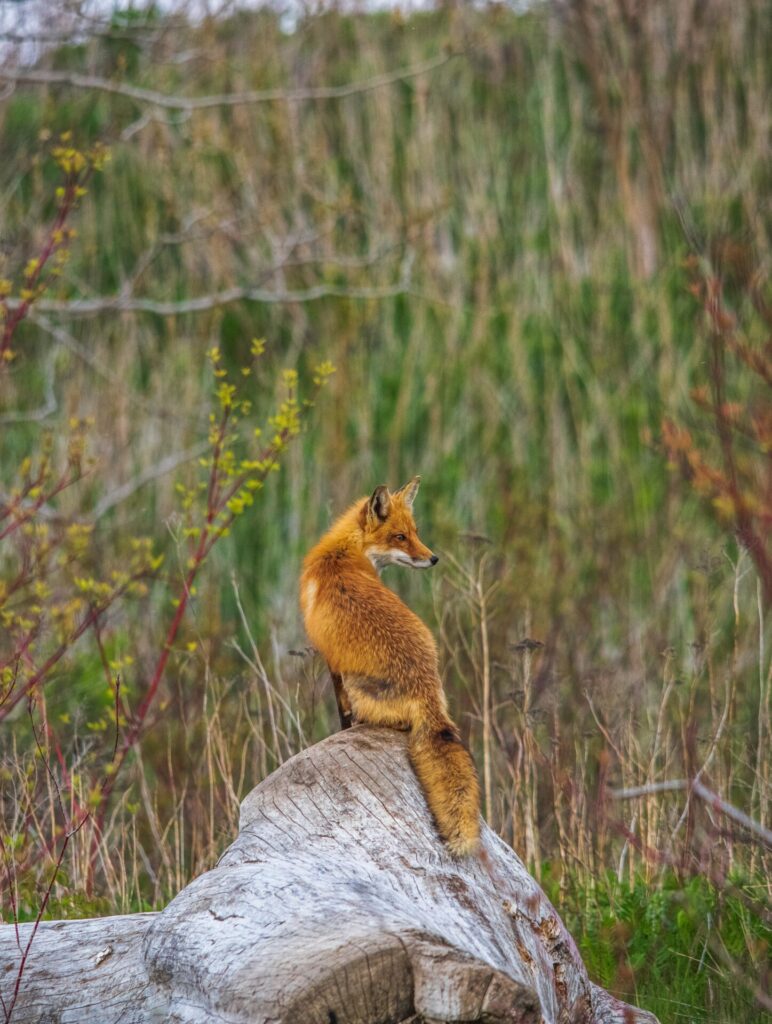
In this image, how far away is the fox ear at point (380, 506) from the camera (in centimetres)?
513

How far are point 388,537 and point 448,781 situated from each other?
1416 millimetres

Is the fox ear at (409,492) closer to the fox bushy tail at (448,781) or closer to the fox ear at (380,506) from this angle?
the fox ear at (380,506)

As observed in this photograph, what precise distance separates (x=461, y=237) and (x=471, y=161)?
2.51 feet

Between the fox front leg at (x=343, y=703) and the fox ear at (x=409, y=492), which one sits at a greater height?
the fox ear at (x=409, y=492)

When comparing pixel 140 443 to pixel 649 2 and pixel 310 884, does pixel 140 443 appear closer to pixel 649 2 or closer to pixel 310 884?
pixel 649 2

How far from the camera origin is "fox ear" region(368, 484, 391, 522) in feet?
16.8

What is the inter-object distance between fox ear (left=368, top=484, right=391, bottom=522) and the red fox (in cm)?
1

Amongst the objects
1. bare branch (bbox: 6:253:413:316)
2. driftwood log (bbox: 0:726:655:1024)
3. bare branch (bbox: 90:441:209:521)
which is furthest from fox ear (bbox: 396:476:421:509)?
bare branch (bbox: 90:441:209:521)

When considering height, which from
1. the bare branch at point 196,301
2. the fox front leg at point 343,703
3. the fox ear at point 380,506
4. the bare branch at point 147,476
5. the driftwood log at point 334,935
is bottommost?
the driftwood log at point 334,935

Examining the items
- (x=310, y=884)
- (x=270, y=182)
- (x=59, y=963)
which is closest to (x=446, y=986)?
(x=310, y=884)

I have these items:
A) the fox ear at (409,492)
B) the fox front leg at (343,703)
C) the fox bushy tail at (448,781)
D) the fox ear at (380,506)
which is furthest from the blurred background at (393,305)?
the fox bushy tail at (448,781)

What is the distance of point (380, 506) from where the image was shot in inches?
204

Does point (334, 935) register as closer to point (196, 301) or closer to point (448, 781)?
point (448, 781)

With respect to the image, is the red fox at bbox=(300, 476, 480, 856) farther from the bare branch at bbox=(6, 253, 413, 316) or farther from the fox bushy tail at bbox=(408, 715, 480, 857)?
the bare branch at bbox=(6, 253, 413, 316)
